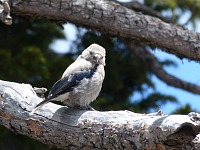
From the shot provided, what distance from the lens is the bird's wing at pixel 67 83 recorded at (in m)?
4.91

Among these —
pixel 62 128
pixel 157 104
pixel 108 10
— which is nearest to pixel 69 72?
pixel 62 128

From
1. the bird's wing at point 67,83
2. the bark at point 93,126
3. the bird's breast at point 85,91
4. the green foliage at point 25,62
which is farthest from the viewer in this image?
the green foliage at point 25,62

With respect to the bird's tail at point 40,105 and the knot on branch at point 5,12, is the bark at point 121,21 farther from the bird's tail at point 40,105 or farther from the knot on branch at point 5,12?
the bird's tail at point 40,105

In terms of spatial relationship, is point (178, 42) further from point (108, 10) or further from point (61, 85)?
point (61, 85)

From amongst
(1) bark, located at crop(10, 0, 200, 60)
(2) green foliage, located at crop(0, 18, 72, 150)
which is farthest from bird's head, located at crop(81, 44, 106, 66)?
(2) green foliage, located at crop(0, 18, 72, 150)

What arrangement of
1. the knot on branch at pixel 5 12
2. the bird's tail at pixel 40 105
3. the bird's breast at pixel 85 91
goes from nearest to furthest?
the bird's tail at pixel 40 105, the bird's breast at pixel 85 91, the knot on branch at pixel 5 12

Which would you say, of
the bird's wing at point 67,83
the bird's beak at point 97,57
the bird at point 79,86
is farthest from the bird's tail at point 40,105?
the bird's beak at point 97,57

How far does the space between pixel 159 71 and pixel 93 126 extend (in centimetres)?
324

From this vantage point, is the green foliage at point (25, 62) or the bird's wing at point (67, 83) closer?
the bird's wing at point (67, 83)

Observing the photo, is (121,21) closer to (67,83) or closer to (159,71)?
(159,71)

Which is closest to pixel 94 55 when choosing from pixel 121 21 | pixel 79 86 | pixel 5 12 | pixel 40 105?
pixel 79 86

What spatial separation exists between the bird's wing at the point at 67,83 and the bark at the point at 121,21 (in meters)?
1.43

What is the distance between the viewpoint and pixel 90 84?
16.8 ft

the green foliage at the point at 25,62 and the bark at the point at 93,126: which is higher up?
the bark at the point at 93,126
